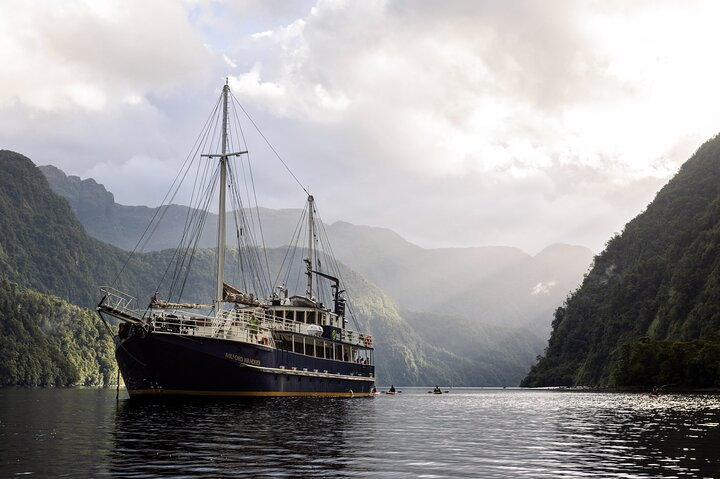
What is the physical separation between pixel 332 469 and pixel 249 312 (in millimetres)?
49283

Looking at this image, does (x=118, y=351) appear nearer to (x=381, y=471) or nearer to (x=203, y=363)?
(x=203, y=363)

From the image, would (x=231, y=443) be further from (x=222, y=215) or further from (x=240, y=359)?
(x=222, y=215)

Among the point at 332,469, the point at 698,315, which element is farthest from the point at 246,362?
the point at 698,315

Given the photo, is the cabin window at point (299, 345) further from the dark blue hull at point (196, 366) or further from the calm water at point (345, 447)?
the calm water at point (345, 447)

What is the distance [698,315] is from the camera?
15400cm

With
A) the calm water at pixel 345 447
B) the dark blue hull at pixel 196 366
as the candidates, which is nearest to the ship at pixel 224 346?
the dark blue hull at pixel 196 366

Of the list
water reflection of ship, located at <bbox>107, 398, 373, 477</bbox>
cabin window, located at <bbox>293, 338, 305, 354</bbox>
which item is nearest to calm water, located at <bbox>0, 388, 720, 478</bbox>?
water reflection of ship, located at <bbox>107, 398, 373, 477</bbox>

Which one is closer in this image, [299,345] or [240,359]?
[240,359]

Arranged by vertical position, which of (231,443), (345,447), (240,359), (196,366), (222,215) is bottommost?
(345,447)

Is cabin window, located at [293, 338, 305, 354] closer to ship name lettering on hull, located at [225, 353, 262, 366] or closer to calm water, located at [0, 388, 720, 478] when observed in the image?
ship name lettering on hull, located at [225, 353, 262, 366]

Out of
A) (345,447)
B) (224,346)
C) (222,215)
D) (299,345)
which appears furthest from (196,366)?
(345,447)

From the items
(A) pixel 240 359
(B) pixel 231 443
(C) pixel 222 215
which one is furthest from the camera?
(C) pixel 222 215

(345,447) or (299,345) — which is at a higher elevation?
(299,345)

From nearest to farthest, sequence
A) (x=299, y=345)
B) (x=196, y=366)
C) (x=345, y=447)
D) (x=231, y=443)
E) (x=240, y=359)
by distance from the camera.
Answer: (x=345, y=447), (x=231, y=443), (x=196, y=366), (x=240, y=359), (x=299, y=345)
